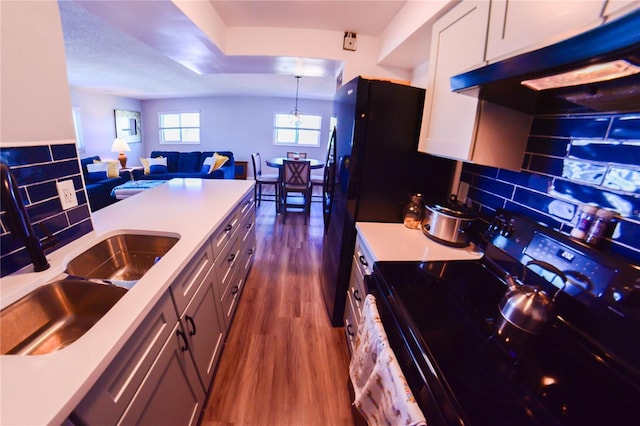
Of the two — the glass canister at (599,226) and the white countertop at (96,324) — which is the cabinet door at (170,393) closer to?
Answer: the white countertop at (96,324)

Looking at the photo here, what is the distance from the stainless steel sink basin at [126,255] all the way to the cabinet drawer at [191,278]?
0.53 feet

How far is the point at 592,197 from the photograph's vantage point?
2.72 ft

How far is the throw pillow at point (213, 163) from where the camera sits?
5472 mm

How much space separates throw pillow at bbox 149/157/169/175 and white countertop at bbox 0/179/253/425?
487 cm

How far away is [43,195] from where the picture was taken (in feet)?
2.98

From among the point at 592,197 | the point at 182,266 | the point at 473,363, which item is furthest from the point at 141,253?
the point at 592,197

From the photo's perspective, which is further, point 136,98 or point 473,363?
point 136,98

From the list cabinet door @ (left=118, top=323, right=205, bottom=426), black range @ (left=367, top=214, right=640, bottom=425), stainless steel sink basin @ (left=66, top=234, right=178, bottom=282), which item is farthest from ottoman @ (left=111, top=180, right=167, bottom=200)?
black range @ (left=367, top=214, right=640, bottom=425)

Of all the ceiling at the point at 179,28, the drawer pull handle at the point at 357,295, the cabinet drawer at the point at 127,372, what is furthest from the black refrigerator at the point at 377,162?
the cabinet drawer at the point at 127,372

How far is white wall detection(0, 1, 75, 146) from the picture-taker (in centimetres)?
77

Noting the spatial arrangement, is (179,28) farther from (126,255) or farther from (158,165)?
(158,165)

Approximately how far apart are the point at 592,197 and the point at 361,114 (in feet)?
3.36

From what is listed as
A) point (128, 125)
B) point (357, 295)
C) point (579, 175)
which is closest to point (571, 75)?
point (579, 175)

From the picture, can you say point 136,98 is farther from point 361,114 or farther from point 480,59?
point 480,59
